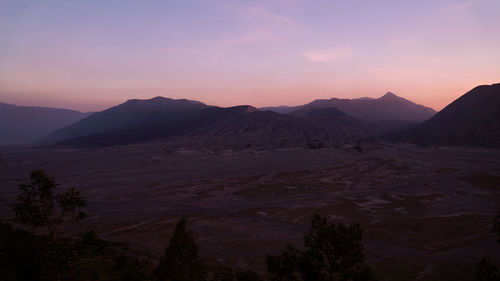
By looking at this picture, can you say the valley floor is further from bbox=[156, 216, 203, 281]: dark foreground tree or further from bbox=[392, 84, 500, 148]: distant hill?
bbox=[392, 84, 500, 148]: distant hill

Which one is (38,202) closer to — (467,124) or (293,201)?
(293,201)

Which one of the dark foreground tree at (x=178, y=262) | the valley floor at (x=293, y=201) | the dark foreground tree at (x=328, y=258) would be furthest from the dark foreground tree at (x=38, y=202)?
the valley floor at (x=293, y=201)

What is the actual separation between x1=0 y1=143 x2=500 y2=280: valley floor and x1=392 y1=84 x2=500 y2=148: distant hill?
37359 millimetres

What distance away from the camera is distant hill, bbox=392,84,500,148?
A: 148250mm

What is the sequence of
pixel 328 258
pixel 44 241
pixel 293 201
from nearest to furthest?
pixel 328 258 < pixel 44 241 < pixel 293 201

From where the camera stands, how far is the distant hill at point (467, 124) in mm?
148250

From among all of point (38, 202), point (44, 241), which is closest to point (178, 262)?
point (38, 202)

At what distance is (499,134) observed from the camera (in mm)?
141875

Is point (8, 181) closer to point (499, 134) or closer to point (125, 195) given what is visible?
point (125, 195)

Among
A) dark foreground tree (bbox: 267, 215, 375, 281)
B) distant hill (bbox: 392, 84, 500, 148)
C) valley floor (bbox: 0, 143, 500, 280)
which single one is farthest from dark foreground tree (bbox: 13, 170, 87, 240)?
distant hill (bbox: 392, 84, 500, 148)

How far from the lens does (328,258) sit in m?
14.1

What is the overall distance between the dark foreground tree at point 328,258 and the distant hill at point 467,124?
515ft

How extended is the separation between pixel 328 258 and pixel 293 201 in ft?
149

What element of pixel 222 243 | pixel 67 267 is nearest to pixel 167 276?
pixel 67 267
